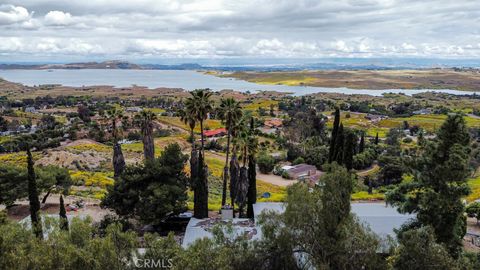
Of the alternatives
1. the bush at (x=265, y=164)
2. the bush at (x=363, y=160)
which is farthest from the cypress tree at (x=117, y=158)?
the bush at (x=363, y=160)

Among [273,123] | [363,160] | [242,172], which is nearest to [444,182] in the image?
[242,172]

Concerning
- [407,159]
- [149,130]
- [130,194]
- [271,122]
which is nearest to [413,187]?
[407,159]

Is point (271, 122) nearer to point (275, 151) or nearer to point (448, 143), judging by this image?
point (275, 151)

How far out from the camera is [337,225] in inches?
640

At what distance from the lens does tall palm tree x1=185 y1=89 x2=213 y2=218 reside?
31.4 m

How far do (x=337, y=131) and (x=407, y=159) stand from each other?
25.8m

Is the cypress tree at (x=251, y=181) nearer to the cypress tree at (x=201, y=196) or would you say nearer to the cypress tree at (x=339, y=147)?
the cypress tree at (x=201, y=196)

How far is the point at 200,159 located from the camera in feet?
104

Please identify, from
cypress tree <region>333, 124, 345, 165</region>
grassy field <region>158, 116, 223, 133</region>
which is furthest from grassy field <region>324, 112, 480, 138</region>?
cypress tree <region>333, 124, 345, 165</region>

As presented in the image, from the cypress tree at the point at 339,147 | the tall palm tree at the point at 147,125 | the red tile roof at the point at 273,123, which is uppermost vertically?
the tall palm tree at the point at 147,125

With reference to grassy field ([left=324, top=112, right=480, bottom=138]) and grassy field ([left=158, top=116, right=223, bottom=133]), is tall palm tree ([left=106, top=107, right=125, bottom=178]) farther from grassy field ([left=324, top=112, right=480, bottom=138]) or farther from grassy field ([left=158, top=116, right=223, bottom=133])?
grassy field ([left=324, top=112, right=480, bottom=138])

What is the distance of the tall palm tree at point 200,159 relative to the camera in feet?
103

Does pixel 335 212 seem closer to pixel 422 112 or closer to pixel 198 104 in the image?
pixel 198 104

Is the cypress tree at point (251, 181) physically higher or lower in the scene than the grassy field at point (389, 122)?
higher
